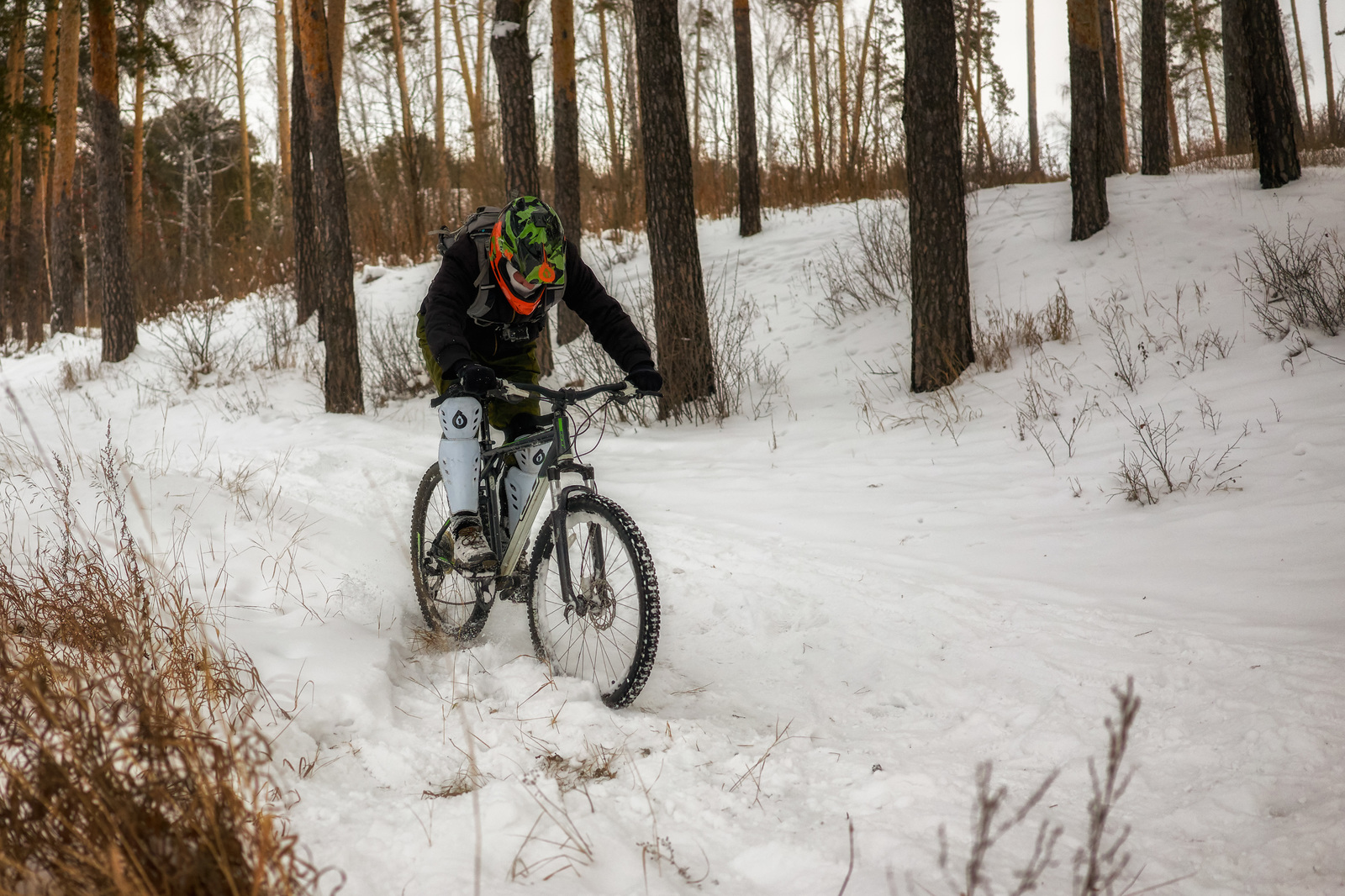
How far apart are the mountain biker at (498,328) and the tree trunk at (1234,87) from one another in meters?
13.0

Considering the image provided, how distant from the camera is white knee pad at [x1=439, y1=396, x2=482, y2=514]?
355 cm

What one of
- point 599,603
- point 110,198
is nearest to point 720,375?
point 599,603

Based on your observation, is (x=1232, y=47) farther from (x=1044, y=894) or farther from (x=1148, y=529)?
(x=1044, y=894)

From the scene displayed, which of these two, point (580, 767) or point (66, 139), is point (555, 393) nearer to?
point (580, 767)

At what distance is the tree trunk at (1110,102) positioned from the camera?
44.1 feet

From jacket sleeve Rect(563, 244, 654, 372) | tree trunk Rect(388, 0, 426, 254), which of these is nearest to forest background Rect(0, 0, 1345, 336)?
tree trunk Rect(388, 0, 426, 254)

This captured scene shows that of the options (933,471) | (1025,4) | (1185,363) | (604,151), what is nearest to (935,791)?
(933,471)

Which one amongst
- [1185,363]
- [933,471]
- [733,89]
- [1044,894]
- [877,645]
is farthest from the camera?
[733,89]

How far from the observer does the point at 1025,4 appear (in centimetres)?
2514

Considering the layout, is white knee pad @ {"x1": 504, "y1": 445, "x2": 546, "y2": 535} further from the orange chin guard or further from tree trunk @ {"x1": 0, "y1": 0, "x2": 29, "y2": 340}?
tree trunk @ {"x1": 0, "y1": 0, "x2": 29, "y2": 340}

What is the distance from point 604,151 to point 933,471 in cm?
1651

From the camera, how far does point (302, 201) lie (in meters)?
12.9

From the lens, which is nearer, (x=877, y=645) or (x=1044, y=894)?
(x=1044, y=894)

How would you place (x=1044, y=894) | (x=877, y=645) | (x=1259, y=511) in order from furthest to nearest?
1. (x=1259, y=511)
2. (x=877, y=645)
3. (x=1044, y=894)
